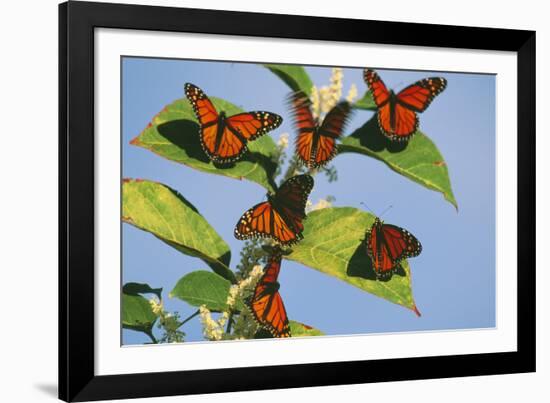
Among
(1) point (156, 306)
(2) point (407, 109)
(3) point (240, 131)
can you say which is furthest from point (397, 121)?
(1) point (156, 306)

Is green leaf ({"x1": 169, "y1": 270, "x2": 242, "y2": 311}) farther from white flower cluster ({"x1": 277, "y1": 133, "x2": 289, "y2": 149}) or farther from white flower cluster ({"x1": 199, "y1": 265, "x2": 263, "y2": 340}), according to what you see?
white flower cluster ({"x1": 277, "y1": 133, "x2": 289, "y2": 149})

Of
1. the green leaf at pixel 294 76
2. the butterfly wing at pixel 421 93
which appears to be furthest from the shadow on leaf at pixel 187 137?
the butterfly wing at pixel 421 93

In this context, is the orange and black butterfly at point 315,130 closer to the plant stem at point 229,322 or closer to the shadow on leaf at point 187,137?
the shadow on leaf at point 187,137

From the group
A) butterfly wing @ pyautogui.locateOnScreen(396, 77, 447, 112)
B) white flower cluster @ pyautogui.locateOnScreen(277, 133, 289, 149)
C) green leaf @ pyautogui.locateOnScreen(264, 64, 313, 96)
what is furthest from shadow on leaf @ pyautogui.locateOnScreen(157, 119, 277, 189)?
butterfly wing @ pyautogui.locateOnScreen(396, 77, 447, 112)

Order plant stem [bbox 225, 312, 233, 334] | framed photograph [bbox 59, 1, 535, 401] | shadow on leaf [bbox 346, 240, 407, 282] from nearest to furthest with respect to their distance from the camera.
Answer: framed photograph [bbox 59, 1, 535, 401] < plant stem [bbox 225, 312, 233, 334] < shadow on leaf [bbox 346, 240, 407, 282]

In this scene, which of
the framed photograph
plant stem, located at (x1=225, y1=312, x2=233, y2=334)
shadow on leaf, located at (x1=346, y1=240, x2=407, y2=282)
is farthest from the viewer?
shadow on leaf, located at (x1=346, y1=240, x2=407, y2=282)

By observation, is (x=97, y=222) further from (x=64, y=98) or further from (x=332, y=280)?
(x=332, y=280)

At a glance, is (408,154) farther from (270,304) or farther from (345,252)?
(270,304)
